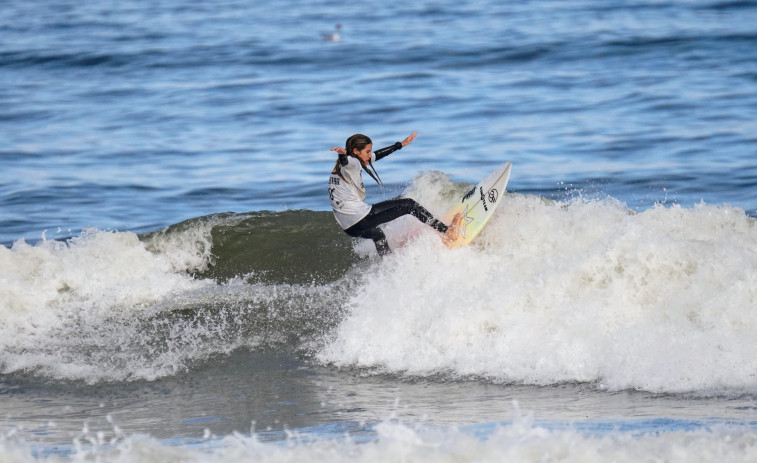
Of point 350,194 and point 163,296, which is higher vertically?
point 350,194

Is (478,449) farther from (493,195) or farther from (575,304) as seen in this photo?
(493,195)

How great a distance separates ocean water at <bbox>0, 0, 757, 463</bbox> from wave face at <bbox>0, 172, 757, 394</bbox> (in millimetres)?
27

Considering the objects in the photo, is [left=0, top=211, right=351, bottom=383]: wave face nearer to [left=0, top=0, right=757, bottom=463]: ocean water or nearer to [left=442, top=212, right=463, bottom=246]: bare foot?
[left=0, top=0, right=757, bottom=463]: ocean water

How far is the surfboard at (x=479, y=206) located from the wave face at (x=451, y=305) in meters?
0.17

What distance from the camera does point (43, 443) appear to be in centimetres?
608

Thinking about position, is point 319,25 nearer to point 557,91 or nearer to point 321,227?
point 557,91

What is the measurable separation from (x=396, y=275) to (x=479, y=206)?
1.21 metres

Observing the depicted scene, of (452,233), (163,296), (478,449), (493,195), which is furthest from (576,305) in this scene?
(163,296)

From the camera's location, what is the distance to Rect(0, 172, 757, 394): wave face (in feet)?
24.3

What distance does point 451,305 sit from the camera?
27.1ft

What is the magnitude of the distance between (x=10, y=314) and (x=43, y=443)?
3.84 meters

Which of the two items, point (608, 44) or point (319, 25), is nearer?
point (608, 44)

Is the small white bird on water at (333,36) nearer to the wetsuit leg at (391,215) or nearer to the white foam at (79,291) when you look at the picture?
the white foam at (79,291)

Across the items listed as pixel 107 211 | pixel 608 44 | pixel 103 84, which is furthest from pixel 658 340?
pixel 103 84
